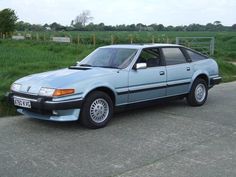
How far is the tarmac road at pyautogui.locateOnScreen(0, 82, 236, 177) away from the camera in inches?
196

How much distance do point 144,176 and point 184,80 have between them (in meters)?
4.19

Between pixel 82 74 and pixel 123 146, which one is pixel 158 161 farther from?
pixel 82 74

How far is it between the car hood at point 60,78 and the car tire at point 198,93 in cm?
229

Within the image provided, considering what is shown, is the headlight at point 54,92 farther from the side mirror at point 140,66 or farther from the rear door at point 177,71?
the rear door at point 177,71

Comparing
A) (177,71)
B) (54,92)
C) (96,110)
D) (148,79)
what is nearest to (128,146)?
(96,110)

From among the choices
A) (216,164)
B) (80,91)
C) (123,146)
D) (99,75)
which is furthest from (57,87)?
(216,164)

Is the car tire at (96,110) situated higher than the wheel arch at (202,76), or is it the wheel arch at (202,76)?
the wheel arch at (202,76)

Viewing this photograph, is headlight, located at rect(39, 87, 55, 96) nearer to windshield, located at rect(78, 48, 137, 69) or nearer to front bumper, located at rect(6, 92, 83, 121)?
front bumper, located at rect(6, 92, 83, 121)

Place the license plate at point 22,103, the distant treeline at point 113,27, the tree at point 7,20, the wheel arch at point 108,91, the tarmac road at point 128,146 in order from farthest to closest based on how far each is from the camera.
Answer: the distant treeline at point 113,27 < the tree at point 7,20 < the wheel arch at point 108,91 < the license plate at point 22,103 < the tarmac road at point 128,146

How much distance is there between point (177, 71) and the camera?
845 cm

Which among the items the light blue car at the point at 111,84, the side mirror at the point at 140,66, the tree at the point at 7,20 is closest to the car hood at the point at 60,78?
the light blue car at the point at 111,84

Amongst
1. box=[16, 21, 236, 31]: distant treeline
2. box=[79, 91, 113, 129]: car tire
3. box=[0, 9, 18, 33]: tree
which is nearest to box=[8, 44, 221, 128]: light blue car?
box=[79, 91, 113, 129]: car tire

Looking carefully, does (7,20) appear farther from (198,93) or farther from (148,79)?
(148,79)

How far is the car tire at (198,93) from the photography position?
8867 mm
